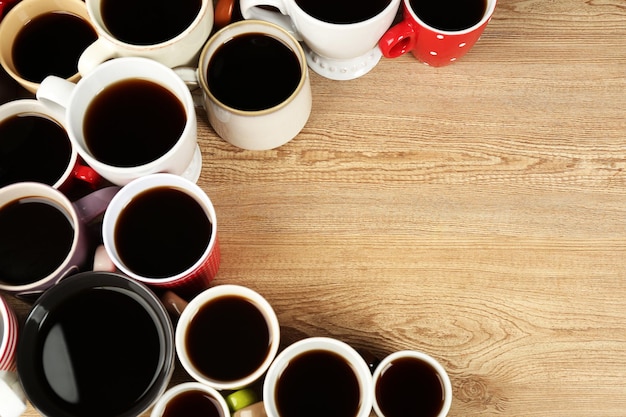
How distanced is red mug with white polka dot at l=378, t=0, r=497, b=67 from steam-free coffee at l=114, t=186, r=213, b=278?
1.28ft

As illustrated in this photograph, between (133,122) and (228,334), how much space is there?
0.33 m

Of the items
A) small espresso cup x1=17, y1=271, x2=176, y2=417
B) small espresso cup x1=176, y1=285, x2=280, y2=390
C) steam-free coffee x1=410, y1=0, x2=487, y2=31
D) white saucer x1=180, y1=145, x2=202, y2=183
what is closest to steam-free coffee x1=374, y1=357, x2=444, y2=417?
small espresso cup x1=176, y1=285, x2=280, y2=390

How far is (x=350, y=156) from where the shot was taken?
1.15m

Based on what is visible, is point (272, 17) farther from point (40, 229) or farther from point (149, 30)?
point (40, 229)

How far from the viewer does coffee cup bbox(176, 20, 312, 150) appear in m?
1.07

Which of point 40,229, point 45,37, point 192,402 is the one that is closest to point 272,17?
point 45,37

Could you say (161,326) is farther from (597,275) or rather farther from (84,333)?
(597,275)

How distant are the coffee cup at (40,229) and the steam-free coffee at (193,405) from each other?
0.23m

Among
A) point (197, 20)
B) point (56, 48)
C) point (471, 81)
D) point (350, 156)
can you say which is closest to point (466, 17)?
point (471, 81)

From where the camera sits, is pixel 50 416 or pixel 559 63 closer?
pixel 50 416

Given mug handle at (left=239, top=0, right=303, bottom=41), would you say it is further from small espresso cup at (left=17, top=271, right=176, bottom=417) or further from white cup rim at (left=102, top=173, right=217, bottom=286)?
small espresso cup at (left=17, top=271, right=176, bottom=417)

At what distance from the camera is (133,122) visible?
1.05 meters

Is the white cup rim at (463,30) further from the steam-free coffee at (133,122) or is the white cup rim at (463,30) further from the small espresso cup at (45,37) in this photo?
the small espresso cup at (45,37)

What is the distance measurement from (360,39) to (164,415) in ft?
1.96
